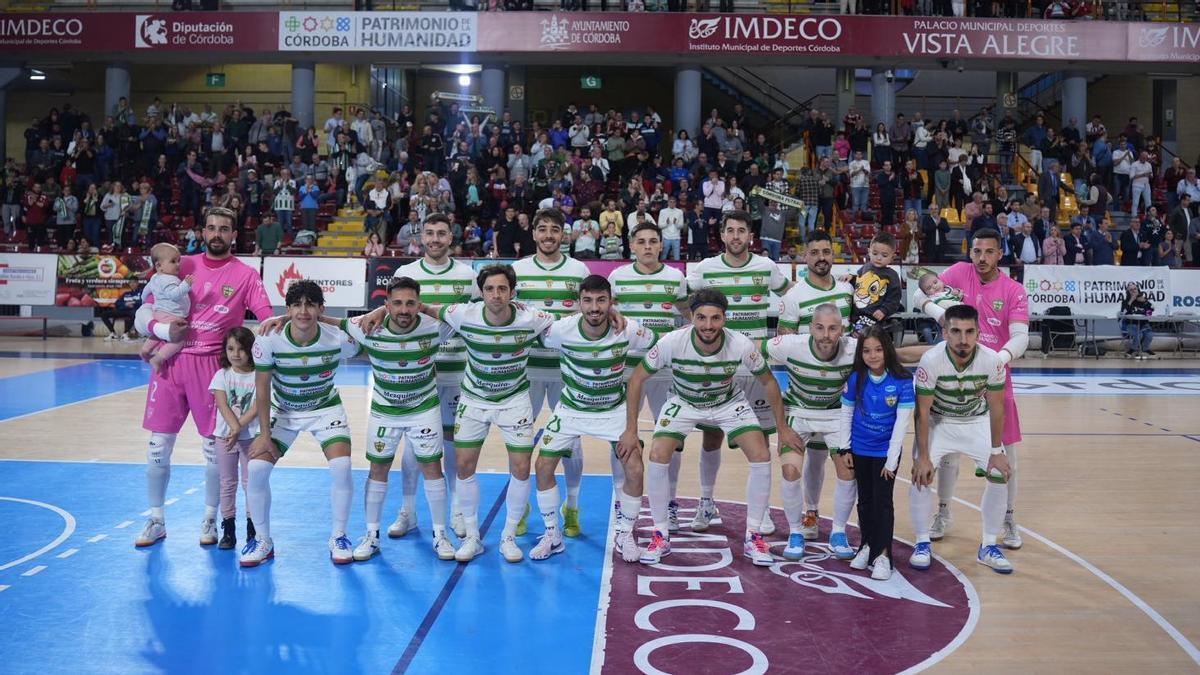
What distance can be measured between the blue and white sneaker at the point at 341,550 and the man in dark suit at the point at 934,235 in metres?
17.3

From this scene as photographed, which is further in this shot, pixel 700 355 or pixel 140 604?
pixel 700 355

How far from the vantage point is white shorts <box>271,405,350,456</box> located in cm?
715

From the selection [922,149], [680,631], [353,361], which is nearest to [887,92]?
[922,149]

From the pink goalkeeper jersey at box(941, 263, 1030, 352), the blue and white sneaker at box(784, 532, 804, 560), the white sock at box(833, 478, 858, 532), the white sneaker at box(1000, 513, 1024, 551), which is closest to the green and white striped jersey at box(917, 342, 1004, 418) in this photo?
the pink goalkeeper jersey at box(941, 263, 1030, 352)

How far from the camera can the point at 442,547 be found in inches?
282

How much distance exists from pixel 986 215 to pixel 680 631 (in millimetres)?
18670

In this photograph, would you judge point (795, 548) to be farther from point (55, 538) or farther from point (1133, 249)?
point (1133, 249)

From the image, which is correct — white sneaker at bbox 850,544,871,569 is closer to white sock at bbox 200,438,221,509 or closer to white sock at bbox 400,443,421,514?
white sock at bbox 400,443,421,514

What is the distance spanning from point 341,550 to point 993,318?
16.4ft

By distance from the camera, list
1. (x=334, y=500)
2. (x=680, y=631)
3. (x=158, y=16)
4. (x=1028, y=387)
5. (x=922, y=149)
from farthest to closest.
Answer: (x=158, y=16) → (x=922, y=149) → (x=1028, y=387) → (x=334, y=500) → (x=680, y=631)

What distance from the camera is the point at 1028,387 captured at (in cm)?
1641

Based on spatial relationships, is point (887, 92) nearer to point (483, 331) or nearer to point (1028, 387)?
point (1028, 387)

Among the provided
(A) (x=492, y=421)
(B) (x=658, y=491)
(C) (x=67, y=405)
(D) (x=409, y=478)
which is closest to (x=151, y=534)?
(D) (x=409, y=478)

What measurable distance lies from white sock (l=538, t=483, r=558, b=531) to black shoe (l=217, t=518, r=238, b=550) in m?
2.19
